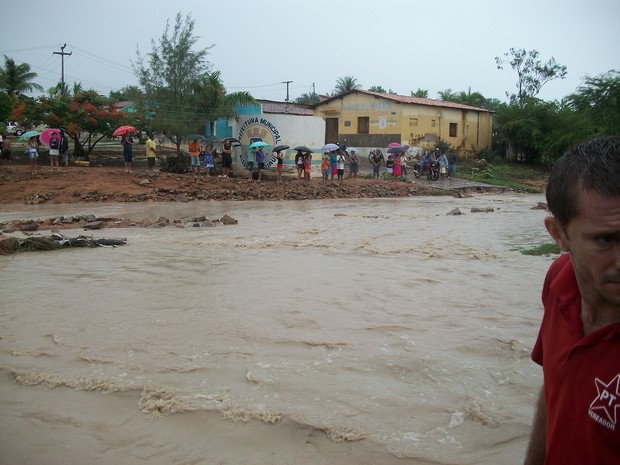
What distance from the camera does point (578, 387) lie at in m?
1.47

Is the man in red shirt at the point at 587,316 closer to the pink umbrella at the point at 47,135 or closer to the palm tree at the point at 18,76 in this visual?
the pink umbrella at the point at 47,135

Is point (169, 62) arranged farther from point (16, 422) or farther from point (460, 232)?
point (16, 422)

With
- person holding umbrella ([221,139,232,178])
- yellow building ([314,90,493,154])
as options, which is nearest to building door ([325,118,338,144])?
yellow building ([314,90,493,154])

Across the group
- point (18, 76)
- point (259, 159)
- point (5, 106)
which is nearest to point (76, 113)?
point (5, 106)

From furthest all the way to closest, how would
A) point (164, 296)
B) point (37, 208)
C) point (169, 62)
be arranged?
point (169, 62)
point (37, 208)
point (164, 296)

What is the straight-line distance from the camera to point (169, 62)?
85.9ft

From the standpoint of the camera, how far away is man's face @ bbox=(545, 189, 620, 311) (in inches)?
57.7

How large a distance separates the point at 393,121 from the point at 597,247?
33583 mm

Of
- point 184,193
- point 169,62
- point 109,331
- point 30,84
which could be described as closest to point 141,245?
point 109,331

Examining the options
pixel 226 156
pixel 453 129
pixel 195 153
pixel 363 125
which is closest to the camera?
pixel 195 153

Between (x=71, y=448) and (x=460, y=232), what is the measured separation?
35.6 feet

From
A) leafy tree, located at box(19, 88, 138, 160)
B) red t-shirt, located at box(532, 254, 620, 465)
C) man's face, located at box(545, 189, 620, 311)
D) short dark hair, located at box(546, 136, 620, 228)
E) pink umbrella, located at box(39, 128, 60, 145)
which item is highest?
leafy tree, located at box(19, 88, 138, 160)

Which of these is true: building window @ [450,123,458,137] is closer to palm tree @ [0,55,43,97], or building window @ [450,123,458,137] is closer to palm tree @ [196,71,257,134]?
palm tree @ [196,71,257,134]

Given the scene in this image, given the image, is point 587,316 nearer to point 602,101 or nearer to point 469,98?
point 602,101
